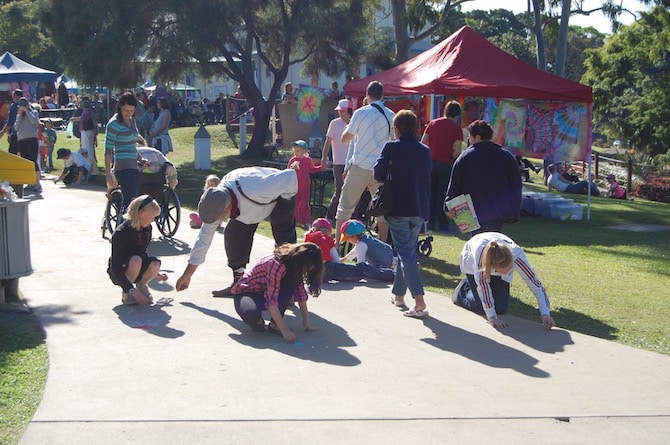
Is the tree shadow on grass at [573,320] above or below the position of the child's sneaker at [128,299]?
below

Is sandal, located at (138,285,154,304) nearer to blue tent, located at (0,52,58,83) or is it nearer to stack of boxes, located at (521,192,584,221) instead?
stack of boxes, located at (521,192,584,221)

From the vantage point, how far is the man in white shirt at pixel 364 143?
8.99m

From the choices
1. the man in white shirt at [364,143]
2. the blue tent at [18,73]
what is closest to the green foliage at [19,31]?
the blue tent at [18,73]

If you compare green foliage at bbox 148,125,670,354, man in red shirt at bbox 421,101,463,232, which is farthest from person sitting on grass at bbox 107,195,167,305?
man in red shirt at bbox 421,101,463,232

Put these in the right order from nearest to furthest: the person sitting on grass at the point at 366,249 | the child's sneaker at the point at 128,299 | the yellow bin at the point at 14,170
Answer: the child's sneaker at the point at 128,299 < the yellow bin at the point at 14,170 < the person sitting on grass at the point at 366,249

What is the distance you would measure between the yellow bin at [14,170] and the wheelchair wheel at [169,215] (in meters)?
2.85

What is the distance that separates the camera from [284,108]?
78.8 feet

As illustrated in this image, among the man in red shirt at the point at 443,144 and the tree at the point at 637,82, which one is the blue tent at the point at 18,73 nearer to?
the man in red shirt at the point at 443,144

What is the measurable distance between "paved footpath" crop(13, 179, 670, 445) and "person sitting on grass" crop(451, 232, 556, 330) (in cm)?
17

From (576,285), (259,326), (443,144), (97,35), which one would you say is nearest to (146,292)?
(259,326)

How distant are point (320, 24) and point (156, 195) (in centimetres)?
1359

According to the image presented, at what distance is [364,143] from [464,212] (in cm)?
188

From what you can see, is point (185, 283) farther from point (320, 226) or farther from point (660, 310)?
point (660, 310)

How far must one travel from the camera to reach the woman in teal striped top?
921 cm
